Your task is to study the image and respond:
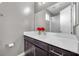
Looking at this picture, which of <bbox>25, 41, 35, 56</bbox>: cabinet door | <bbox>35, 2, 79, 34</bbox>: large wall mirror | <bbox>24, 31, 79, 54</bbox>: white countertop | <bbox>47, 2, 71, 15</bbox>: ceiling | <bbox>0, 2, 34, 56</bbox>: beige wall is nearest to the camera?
<bbox>24, 31, 79, 54</bbox>: white countertop

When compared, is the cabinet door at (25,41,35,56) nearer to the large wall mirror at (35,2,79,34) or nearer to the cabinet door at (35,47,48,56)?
the cabinet door at (35,47,48,56)

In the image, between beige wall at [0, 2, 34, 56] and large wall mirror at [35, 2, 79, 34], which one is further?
beige wall at [0, 2, 34, 56]

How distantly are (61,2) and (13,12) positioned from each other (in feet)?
3.71

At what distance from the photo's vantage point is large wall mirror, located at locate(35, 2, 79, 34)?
1.58 metres

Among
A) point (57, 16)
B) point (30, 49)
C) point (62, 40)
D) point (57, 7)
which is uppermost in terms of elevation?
point (57, 7)

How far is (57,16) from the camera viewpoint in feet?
6.11

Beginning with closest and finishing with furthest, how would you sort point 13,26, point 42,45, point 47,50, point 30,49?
point 47,50
point 42,45
point 30,49
point 13,26

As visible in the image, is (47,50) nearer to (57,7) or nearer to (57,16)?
(57,16)

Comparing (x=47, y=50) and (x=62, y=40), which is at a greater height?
(x=62, y=40)

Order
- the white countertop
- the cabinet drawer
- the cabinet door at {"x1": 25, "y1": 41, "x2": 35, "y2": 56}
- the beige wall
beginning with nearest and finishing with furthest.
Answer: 1. the white countertop
2. the cabinet drawer
3. the cabinet door at {"x1": 25, "y1": 41, "x2": 35, "y2": 56}
4. the beige wall

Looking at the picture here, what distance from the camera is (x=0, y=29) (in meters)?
2.06

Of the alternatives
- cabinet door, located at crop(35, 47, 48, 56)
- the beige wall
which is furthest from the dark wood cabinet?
the beige wall

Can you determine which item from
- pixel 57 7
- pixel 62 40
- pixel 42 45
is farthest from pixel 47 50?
pixel 57 7

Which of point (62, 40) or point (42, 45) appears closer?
point (62, 40)
